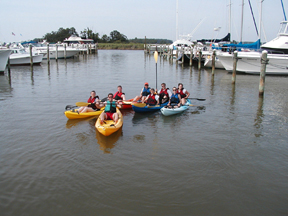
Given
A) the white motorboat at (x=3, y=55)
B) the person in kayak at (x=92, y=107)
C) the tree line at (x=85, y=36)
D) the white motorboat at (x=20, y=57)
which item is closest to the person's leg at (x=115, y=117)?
the person in kayak at (x=92, y=107)

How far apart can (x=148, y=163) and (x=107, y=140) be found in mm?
2340

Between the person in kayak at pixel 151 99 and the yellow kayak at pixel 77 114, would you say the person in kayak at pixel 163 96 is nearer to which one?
the person in kayak at pixel 151 99

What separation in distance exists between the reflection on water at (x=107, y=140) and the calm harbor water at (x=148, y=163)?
0.03 meters

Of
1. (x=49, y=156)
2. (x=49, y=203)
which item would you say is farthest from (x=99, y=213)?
(x=49, y=156)

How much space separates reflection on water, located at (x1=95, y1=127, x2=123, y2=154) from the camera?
29.6 feet

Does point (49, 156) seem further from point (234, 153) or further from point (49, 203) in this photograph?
point (234, 153)

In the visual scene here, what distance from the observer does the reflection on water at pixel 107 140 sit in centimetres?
901

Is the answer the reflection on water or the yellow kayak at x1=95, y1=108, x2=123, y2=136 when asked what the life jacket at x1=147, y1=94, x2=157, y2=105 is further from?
the yellow kayak at x1=95, y1=108, x2=123, y2=136

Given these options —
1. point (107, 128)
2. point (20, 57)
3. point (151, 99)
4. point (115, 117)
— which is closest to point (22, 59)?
point (20, 57)

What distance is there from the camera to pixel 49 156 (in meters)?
8.30

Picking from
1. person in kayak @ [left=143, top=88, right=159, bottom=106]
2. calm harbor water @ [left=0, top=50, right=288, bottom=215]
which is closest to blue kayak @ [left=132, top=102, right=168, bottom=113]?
person in kayak @ [left=143, top=88, right=159, bottom=106]

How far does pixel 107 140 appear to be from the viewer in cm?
971

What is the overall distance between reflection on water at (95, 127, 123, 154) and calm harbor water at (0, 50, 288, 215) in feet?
0.11

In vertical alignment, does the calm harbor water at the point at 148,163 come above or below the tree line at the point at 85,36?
below
